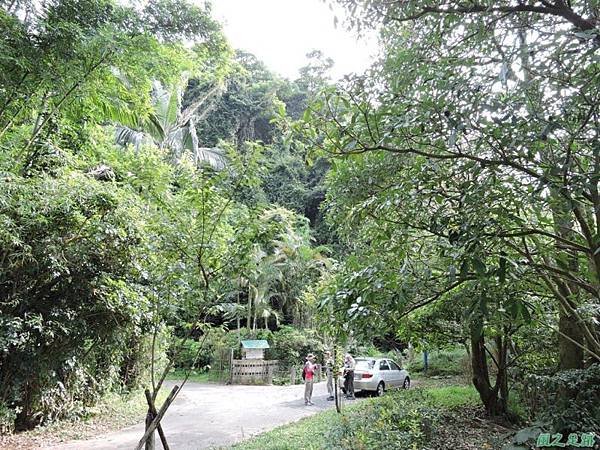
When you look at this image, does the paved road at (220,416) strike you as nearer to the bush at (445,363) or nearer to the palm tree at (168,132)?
the bush at (445,363)

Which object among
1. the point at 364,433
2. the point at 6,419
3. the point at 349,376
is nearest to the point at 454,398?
the point at 349,376

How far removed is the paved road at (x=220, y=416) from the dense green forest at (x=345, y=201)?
57.3 inches

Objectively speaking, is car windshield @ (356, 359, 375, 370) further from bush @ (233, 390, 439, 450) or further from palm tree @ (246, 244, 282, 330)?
palm tree @ (246, 244, 282, 330)

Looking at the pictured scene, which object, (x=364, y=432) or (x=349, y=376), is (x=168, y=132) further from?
(x=364, y=432)

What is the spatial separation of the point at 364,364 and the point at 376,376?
1.80 ft

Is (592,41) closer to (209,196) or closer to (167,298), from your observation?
(209,196)

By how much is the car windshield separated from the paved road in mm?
1458

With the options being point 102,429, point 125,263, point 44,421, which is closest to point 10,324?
point 125,263

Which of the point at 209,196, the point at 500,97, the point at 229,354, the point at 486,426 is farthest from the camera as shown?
the point at 229,354

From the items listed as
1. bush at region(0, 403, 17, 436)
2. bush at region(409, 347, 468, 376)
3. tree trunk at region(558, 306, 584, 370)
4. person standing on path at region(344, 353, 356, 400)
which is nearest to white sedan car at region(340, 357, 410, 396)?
person standing on path at region(344, 353, 356, 400)

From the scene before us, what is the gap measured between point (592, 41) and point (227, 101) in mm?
27811

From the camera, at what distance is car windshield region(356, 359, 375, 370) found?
13773mm

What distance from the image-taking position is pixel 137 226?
6324 mm

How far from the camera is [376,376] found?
13.6m
